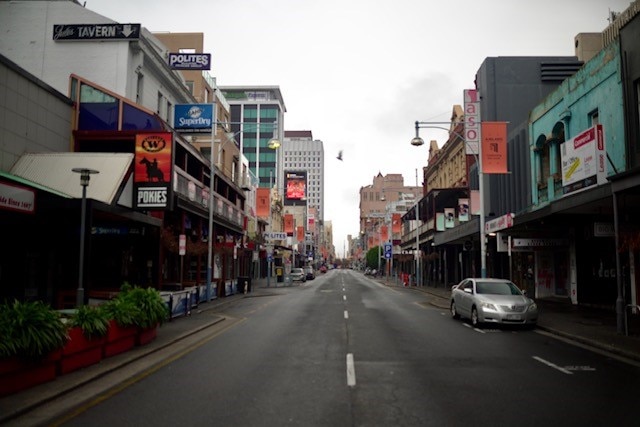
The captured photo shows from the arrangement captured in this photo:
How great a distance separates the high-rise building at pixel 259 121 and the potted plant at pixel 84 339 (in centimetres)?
10206

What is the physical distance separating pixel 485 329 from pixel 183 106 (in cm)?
2189

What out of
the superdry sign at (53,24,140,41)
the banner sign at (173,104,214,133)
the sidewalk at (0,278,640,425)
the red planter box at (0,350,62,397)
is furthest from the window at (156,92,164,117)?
the red planter box at (0,350,62,397)

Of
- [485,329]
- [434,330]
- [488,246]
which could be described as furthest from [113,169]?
[488,246]

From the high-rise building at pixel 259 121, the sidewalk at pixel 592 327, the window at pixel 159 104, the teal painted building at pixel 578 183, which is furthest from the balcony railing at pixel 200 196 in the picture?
the high-rise building at pixel 259 121

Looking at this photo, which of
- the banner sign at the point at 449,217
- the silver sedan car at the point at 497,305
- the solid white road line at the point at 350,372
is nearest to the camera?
the solid white road line at the point at 350,372

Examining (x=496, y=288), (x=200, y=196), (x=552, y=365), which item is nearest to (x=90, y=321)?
(x=552, y=365)

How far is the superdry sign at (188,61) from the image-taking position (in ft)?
101

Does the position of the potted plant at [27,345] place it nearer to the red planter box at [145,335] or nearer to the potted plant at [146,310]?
the potted plant at [146,310]

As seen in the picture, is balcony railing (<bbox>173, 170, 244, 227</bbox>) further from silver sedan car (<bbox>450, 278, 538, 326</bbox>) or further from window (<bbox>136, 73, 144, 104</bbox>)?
silver sedan car (<bbox>450, 278, 538, 326</bbox>)

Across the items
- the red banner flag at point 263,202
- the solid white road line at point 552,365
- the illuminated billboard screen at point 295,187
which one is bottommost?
the solid white road line at point 552,365

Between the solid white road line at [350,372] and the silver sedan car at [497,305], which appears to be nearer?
the solid white road line at [350,372]

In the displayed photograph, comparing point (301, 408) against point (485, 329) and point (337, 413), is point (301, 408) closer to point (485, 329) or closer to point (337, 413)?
point (337, 413)

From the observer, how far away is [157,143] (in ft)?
68.0

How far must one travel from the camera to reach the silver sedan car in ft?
52.2
